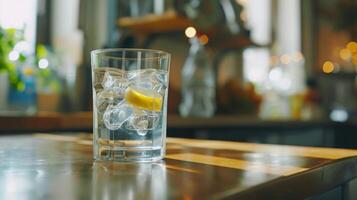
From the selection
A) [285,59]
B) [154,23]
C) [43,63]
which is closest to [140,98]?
[43,63]

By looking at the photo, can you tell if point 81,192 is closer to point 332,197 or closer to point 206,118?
point 332,197

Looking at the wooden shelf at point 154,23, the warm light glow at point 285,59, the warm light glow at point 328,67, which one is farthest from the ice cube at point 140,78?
the warm light glow at point 328,67

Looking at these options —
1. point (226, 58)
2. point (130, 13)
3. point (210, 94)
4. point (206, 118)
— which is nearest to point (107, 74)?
point (206, 118)

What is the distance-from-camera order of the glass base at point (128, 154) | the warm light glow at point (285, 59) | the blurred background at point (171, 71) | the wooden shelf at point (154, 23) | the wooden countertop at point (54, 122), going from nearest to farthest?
the glass base at point (128, 154)
the wooden countertop at point (54, 122)
the blurred background at point (171, 71)
the wooden shelf at point (154, 23)
the warm light glow at point (285, 59)

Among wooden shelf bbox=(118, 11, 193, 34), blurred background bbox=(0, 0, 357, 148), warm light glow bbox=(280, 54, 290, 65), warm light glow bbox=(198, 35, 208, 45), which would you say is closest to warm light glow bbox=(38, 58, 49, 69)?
blurred background bbox=(0, 0, 357, 148)

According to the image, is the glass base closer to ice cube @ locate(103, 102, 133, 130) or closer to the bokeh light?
ice cube @ locate(103, 102, 133, 130)

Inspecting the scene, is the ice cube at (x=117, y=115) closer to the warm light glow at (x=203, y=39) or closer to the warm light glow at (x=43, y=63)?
the warm light glow at (x=43, y=63)

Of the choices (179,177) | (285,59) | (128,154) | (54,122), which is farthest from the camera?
(285,59)

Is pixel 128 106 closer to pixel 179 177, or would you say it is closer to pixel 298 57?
pixel 179 177
